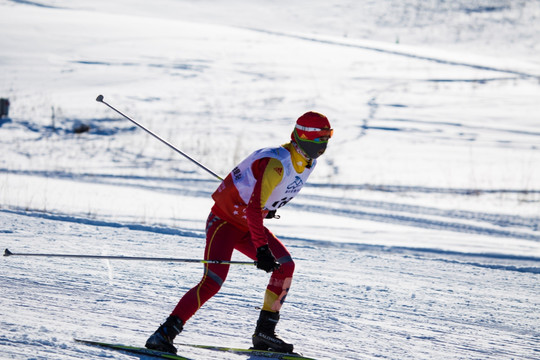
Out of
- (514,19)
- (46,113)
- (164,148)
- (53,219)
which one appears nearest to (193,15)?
(514,19)

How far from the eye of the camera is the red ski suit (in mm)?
3758

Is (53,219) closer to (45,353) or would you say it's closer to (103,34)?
(45,353)

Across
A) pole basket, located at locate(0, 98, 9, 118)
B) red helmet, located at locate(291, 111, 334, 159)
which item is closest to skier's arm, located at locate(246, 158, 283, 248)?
red helmet, located at locate(291, 111, 334, 159)

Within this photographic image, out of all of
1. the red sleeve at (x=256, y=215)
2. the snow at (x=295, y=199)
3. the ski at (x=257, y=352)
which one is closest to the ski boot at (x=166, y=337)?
the snow at (x=295, y=199)

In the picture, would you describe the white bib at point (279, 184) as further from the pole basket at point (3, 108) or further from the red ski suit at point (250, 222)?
the pole basket at point (3, 108)

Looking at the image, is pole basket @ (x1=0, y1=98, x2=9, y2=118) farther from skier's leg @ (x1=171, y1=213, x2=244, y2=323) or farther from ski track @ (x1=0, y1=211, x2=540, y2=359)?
skier's leg @ (x1=171, y1=213, x2=244, y2=323)

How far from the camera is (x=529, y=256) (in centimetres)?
763

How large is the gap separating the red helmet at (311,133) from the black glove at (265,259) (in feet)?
2.05

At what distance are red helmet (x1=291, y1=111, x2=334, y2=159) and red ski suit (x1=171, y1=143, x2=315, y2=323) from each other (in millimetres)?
70

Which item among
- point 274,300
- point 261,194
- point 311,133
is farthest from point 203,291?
point 311,133

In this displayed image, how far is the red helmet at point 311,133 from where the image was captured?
389cm

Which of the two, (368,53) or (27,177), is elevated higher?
(368,53)

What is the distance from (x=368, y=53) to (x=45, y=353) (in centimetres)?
2539

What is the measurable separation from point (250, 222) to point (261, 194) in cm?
16
